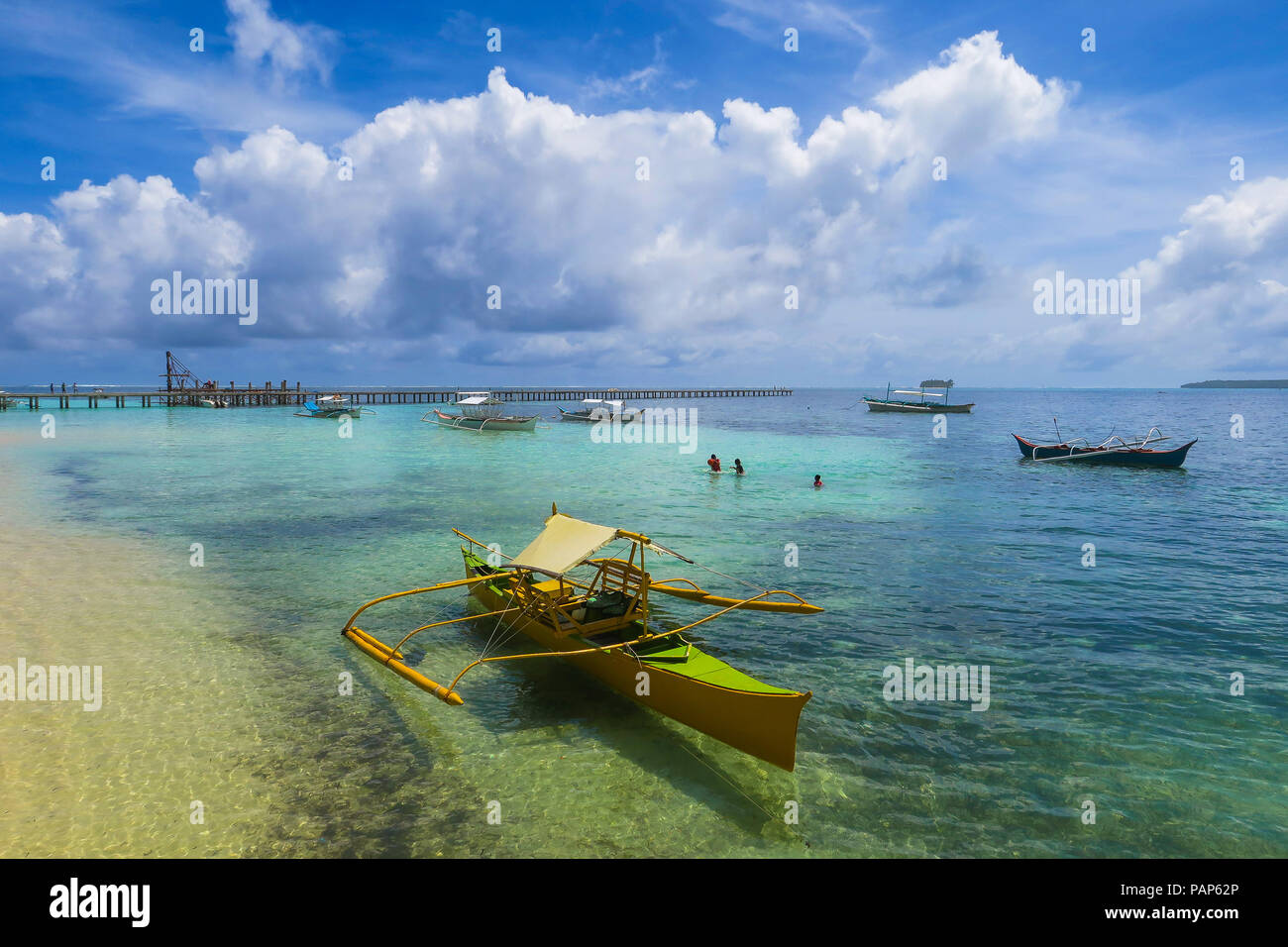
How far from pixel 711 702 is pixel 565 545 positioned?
473 cm

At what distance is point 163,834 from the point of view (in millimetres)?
7609

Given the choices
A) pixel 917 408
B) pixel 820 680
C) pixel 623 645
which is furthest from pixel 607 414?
pixel 623 645

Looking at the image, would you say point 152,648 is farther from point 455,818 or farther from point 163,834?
point 455,818

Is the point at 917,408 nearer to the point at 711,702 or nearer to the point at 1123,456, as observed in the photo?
the point at 1123,456

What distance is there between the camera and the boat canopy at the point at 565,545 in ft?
39.1

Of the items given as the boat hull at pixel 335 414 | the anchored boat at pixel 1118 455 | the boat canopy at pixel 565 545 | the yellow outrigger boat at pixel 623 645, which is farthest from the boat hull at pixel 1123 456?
the boat hull at pixel 335 414

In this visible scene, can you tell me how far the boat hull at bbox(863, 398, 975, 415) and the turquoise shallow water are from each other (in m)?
75.7

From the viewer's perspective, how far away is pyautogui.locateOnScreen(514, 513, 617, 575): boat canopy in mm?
11914

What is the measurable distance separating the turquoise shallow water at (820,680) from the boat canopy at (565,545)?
2146mm

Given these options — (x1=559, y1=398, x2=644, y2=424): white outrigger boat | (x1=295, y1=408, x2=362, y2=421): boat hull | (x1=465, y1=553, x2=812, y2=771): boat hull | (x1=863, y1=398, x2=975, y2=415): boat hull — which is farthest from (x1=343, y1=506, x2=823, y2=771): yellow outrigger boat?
(x1=863, y1=398, x2=975, y2=415): boat hull

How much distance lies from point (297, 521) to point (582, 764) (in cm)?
2005

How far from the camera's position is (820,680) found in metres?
11.8

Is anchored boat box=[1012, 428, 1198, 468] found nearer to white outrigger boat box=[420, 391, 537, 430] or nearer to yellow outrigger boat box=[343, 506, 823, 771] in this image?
yellow outrigger boat box=[343, 506, 823, 771]

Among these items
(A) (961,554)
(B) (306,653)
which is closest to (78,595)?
(B) (306,653)
